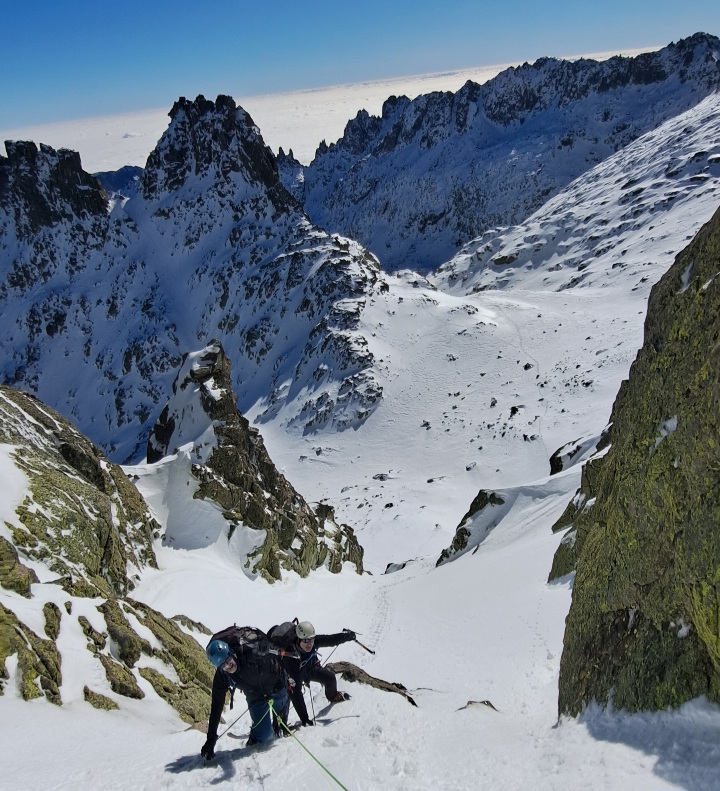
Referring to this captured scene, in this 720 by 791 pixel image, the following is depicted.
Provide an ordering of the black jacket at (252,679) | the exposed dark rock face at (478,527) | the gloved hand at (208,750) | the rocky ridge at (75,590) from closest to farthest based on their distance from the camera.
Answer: the gloved hand at (208,750), the black jacket at (252,679), the rocky ridge at (75,590), the exposed dark rock face at (478,527)

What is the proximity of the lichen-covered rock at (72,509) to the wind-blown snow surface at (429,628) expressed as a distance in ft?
2.54

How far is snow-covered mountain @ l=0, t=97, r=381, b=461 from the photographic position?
10194 cm

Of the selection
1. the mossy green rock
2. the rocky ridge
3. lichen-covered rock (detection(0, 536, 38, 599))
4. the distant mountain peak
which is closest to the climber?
the rocky ridge

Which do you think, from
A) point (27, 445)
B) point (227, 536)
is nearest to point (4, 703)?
point (27, 445)

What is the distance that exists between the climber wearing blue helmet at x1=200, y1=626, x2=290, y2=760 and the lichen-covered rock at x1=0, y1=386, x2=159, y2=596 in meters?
5.68

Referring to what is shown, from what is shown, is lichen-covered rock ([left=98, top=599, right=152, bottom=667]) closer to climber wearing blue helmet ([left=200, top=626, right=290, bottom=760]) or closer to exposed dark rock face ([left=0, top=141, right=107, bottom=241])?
climber wearing blue helmet ([left=200, top=626, right=290, bottom=760])

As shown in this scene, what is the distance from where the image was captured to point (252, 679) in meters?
7.88

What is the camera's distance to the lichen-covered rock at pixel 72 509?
14.8 m

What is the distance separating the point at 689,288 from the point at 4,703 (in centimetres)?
1060

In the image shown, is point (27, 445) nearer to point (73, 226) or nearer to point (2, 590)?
point (2, 590)

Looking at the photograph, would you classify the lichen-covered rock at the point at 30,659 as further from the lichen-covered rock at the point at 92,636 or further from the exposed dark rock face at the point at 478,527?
the exposed dark rock face at the point at 478,527

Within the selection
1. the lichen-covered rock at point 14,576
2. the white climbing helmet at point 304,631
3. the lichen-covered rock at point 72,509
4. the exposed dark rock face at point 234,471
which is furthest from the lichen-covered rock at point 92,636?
A: the exposed dark rock face at point 234,471

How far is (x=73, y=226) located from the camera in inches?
5413

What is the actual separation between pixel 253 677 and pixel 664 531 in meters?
5.48
